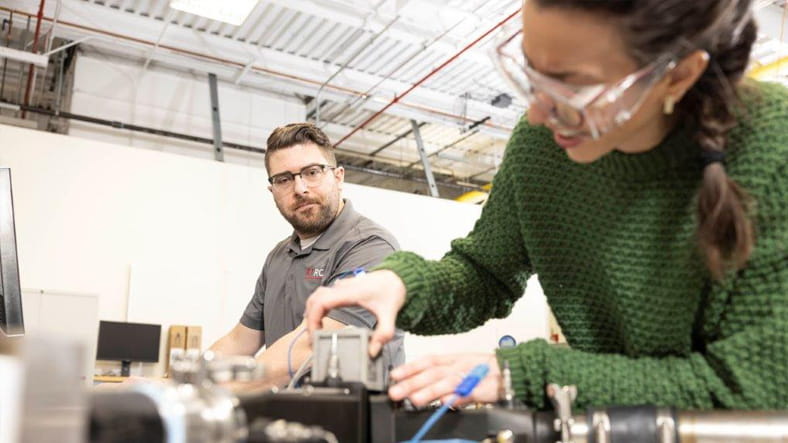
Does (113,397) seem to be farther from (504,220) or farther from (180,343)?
(180,343)

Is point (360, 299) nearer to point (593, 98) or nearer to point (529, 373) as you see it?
point (529, 373)

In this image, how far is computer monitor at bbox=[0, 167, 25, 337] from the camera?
141 centimetres

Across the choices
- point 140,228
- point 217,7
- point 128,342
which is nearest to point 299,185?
point 217,7

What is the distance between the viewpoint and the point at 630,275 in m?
1.01

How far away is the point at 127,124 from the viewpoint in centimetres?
586

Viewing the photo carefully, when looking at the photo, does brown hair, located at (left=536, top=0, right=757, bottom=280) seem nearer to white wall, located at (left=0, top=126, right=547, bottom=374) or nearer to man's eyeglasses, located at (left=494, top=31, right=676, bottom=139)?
man's eyeglasses, located at (left=494, top=31, right=676, bottom=139)

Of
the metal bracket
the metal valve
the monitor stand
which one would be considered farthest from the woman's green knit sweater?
the monitor stand

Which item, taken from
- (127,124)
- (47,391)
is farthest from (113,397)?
(127,124)

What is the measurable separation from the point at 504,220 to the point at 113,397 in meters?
0.88

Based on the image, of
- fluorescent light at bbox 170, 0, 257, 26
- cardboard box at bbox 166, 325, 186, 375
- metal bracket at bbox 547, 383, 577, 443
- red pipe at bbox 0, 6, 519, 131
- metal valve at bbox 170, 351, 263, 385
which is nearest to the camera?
metal valve at bbox 170, 351, 263, 385

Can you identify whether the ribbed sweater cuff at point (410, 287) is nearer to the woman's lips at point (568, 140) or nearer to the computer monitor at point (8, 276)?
the woman's lips at point (568, 140)

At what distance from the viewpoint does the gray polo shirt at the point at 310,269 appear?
2115 millimetres

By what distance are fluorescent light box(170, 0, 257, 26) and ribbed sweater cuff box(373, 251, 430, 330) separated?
384cm

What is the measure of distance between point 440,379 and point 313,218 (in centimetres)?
155
